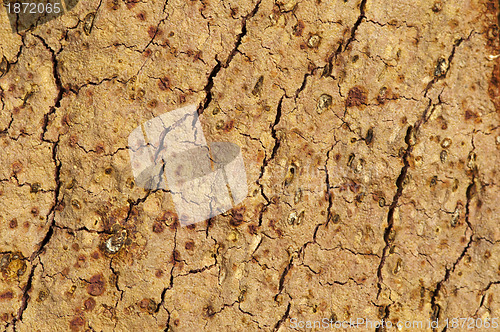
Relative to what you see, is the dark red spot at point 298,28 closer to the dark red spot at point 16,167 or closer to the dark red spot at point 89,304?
the dark red spot at point 16,167

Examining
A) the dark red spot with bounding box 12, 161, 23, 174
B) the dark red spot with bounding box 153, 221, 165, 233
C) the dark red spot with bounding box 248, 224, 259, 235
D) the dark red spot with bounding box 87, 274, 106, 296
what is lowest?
the dark red spot with bounding box 87, 274, 106, 296

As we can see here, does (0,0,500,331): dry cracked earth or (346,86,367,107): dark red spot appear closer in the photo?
(0,0,500,331): dry cracked earth

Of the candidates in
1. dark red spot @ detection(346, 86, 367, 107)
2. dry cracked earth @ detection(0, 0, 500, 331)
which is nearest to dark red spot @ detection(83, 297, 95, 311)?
dry cracked earth @ detection(0, 0, 500, 331)

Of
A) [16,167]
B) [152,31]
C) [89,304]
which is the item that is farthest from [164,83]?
[89,304]

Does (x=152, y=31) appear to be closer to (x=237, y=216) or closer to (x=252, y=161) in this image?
(x=252, y=161)

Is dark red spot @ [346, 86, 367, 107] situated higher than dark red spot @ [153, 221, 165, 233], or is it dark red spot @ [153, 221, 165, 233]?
dark red spot @ [346, 86, 367, 107]

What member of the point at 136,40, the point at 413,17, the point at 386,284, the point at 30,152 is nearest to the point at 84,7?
the point at 136,40

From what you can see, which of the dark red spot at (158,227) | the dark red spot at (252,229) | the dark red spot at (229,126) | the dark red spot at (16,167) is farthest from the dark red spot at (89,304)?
the dark red spot at (229,126)

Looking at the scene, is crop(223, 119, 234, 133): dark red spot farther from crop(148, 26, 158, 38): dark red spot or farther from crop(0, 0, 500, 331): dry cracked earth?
crop(148, 26, 158, 38): dark red spot

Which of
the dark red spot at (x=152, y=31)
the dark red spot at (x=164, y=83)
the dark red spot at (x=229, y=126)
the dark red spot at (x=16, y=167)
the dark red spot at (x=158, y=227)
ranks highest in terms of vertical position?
the dark red spot at (x=152, y=31)
